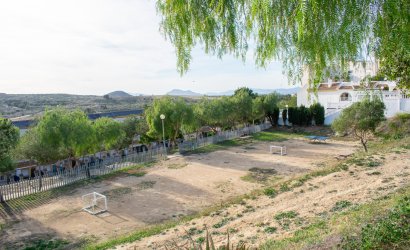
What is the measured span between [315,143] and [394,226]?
26.1 m

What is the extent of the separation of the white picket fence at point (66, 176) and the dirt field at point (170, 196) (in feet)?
5.04

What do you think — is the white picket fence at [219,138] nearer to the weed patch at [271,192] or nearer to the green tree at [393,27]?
the weed patch at [271,192]

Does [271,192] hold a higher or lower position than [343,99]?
lower

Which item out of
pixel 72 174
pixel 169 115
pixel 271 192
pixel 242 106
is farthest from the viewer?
pixel 242 106

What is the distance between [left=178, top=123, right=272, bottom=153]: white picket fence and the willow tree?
24.1m

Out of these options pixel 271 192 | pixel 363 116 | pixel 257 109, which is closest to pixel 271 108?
pixel 257 109

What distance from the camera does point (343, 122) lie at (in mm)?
23438

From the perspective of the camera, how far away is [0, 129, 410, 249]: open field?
1064cm

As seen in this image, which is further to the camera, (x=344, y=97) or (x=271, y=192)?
(x=344, y=97)

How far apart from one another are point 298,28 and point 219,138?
3034cm

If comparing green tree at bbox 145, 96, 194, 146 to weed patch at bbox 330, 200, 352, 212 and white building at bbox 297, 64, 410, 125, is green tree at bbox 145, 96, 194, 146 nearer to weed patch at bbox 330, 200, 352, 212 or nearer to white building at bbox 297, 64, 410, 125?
white building at bbox 297, 64, 410, 125

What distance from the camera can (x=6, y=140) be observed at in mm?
17328

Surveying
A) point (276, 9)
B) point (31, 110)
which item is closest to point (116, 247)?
point (276, 9)

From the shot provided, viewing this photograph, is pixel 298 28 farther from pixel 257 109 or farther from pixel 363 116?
pixel 257 109
